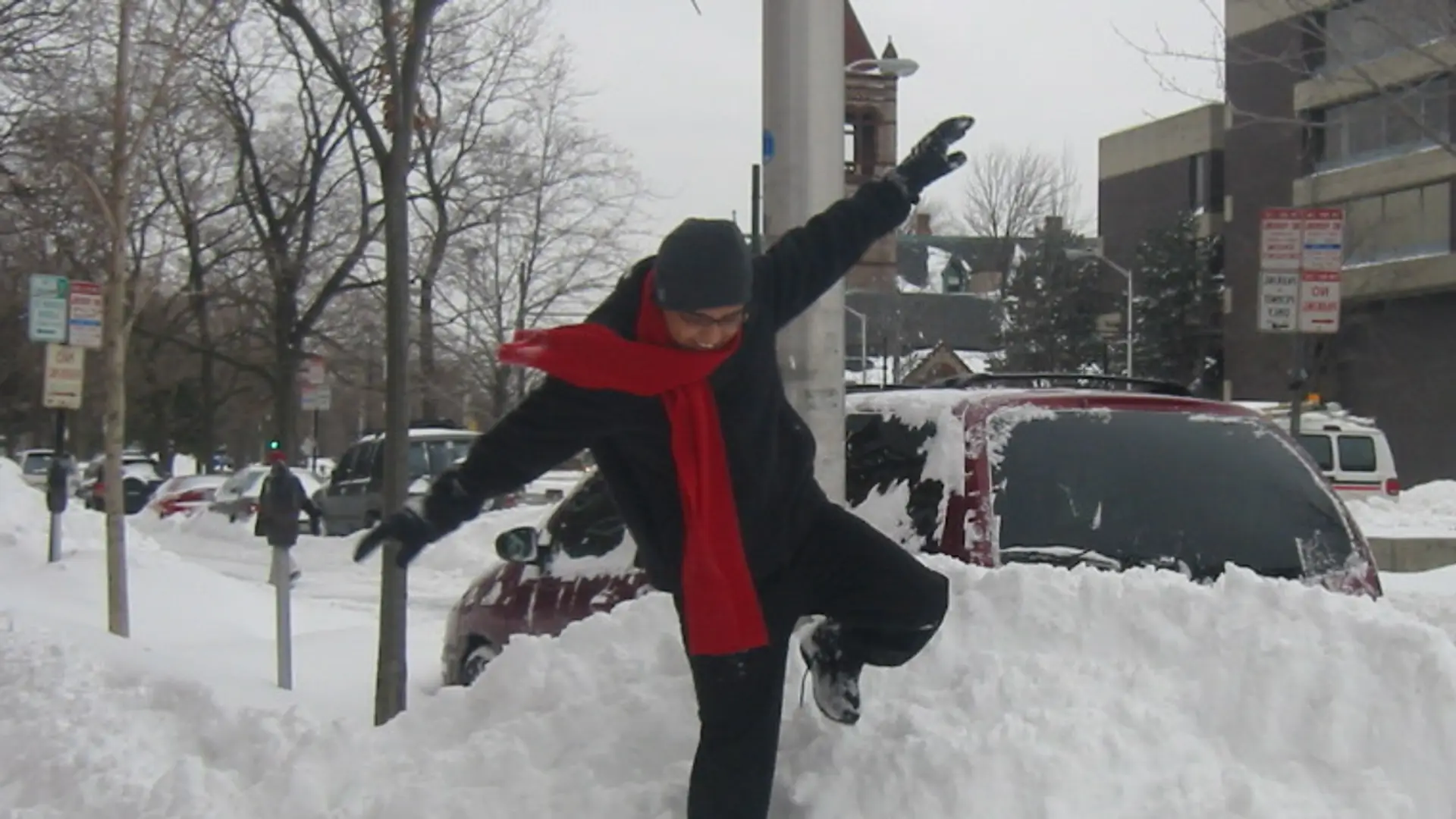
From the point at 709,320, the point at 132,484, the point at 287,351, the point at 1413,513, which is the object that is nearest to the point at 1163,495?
the point at 709,320

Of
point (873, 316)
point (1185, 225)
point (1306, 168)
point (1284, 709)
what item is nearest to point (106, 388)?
point (1284, 709)

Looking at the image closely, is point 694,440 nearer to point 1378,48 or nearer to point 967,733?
point 967,733

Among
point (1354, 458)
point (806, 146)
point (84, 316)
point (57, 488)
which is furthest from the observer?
point (1354, 458)

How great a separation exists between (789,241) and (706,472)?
0.63m

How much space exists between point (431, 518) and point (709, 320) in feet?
2.69

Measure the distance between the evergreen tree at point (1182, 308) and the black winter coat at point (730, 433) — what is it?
4856 cm

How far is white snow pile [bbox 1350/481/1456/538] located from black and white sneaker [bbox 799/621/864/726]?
14397 millimetres

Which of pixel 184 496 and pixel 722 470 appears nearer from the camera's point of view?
pixel 722 470

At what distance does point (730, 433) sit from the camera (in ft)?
10.9

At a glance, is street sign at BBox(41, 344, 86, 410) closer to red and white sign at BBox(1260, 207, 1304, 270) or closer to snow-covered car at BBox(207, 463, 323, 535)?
red and white sign at BBox(1260, 207, 1304, 270)

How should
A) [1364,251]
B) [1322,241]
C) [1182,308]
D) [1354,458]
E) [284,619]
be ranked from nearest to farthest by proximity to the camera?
[284,619] < [1322,241] < [1354,458] < [1364,251] < [1182,308]

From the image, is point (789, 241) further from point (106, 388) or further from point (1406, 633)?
point (106, 388)

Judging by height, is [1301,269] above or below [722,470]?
above

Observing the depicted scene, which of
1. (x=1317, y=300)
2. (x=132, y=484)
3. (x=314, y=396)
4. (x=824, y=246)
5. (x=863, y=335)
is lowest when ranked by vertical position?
(x=132, y=484)
